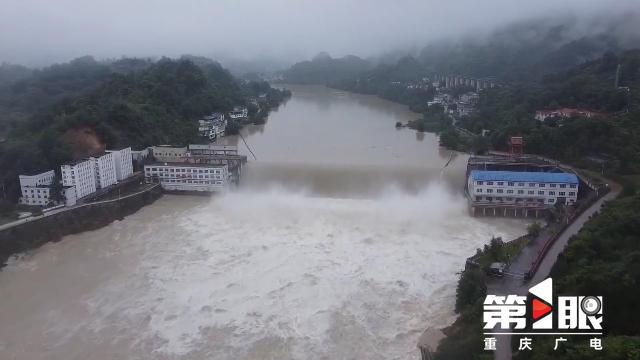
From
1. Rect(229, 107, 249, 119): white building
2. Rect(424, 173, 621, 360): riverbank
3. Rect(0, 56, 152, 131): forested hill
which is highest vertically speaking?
Rect(0, 56, 152, 131): forested hill

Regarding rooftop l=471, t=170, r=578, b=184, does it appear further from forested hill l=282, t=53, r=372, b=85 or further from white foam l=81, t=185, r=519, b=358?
forested hill l=282, t=53, r=372, b=85

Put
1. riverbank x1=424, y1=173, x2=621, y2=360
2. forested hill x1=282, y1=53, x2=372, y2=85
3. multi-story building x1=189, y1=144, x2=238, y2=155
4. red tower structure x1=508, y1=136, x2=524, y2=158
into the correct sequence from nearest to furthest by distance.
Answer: riverbank x1=424, y1=173, x2=621, y2=360
red tower structure x1=508, y1=136, x2=524, y2=158
multi-story building x1=189, y1=144, x2=238, y2=155
forested hill x1=282, y1=53, x2=372, y2=85

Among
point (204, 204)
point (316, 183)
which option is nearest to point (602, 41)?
point (316, 183)

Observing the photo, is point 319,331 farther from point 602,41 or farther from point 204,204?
A: point 602,41

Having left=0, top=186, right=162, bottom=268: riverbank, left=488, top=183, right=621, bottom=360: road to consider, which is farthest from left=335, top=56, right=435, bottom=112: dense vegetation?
left=0, top=186, right=162, bottom=268: riverbank

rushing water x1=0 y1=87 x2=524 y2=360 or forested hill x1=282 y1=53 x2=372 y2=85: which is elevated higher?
forested hill x1=282 y1=53 x2=372 y2=85
